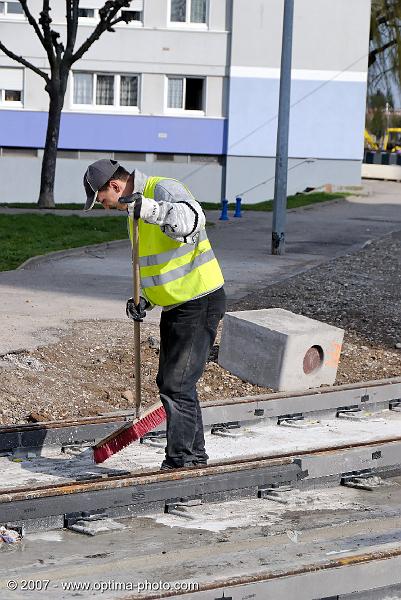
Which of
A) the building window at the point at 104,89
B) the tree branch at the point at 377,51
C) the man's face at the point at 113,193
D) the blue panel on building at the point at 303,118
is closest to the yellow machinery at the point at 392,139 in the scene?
the tree branch at the point at 377,51

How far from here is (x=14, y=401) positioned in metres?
9.60

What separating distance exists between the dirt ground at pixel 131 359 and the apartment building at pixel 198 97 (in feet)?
80.4

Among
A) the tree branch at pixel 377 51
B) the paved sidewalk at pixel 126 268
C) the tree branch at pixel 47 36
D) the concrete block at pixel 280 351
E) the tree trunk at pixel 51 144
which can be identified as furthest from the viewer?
the tree branch at pixel 377 51

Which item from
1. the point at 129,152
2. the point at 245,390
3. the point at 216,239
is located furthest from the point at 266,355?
the point at 129,152

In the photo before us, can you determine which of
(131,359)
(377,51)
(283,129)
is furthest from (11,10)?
(131,359)

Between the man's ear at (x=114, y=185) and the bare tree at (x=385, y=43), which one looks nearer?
the man's ear at (x=114, y=185)

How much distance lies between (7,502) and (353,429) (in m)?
3.48

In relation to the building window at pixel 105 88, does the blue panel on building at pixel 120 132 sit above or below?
below

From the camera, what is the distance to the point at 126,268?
706 inches

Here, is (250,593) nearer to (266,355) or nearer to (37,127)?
(266,355)

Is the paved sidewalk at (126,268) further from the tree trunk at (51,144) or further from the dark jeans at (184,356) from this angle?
the tree trunk at (51,144)

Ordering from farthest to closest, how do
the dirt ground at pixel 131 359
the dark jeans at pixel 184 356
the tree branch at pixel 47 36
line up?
the tree branch at pixel 47 36 < the dirt ground at pixel 131 359 < the dark jeans at pixel 184 356

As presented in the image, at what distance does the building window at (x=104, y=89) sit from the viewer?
39.7 metres

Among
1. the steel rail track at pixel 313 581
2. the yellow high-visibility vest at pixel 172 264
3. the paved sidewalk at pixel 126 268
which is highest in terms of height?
the yellow high-visibility vest at pixel 172 264
